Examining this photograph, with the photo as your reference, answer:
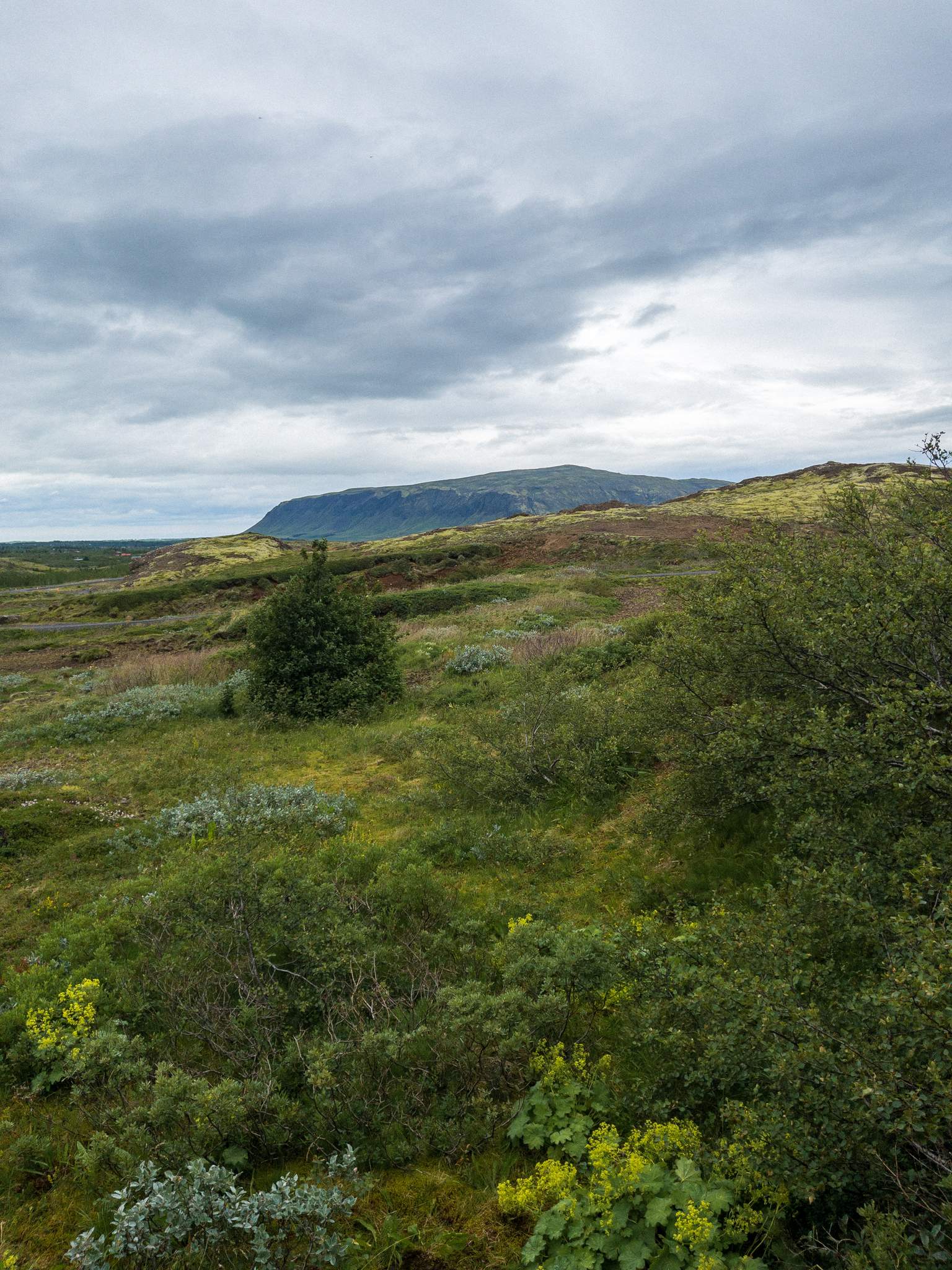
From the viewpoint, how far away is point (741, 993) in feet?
10.2

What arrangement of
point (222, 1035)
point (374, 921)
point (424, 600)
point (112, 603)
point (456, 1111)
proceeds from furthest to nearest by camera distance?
point (112, 603), point (424, 600), point (374, 921), point (222, 1035), point (456, 1111)

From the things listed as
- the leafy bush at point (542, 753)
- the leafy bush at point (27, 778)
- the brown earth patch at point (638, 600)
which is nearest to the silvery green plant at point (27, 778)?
the leafy bush at point (27, 778)

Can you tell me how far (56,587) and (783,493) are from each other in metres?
121

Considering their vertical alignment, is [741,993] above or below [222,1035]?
above

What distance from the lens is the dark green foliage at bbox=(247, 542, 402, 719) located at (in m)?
14.9

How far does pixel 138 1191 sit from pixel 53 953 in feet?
10.9

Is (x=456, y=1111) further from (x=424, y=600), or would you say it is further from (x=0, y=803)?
(x=424, y=600)

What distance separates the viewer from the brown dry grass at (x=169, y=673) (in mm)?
19672

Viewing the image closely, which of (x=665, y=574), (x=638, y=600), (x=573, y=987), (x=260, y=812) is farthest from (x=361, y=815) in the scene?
(x=665, y=574)

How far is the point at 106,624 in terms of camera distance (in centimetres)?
4853

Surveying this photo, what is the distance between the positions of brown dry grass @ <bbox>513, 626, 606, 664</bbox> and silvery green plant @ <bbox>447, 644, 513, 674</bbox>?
1.01 ft

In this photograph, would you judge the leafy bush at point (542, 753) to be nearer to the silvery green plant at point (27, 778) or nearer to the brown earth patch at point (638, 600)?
the silvery green plant at point (27, 778)

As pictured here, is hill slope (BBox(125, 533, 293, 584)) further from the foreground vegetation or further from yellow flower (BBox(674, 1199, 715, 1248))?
yellow flower (BBox(674, 1199, 715, 1248))

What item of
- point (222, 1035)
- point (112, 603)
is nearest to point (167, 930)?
point (222, 1035)
